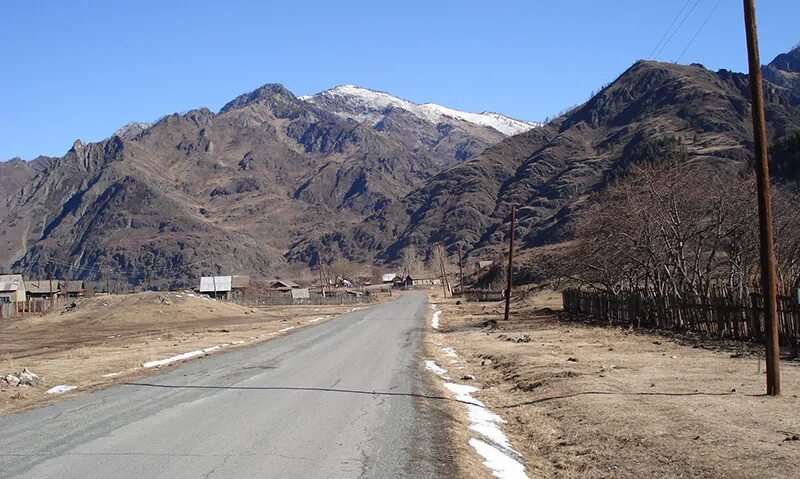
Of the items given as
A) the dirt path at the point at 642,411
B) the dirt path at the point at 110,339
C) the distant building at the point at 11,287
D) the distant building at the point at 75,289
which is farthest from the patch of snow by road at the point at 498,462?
the distant building at the point at 75,289

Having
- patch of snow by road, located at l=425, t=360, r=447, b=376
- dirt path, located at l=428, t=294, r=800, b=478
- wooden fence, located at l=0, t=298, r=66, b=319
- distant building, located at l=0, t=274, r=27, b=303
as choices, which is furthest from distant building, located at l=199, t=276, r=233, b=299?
dirt path, located at l=428, t=294, r=800, b=478

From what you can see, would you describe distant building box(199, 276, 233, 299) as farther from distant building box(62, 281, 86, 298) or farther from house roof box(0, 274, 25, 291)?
house roof box(0, 274, 25, 291)

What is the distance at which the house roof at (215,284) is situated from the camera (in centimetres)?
12644

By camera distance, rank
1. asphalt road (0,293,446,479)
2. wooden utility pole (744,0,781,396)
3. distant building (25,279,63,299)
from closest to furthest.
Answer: asphalt road (0,293,446,479), wooden utility pole (744,0,781,396), distant building (25,279,63,299)

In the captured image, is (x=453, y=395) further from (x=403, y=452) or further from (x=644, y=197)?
(x=644, y=197)

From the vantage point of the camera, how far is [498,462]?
9773mm

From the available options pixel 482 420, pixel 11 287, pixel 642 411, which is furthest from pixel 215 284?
pixel 642 411

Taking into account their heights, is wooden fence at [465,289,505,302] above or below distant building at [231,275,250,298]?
below

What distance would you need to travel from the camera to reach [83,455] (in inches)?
361

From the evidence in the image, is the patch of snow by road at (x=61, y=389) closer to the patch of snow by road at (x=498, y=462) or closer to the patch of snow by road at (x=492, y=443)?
the patch of snow by road at (x=492, y=443)

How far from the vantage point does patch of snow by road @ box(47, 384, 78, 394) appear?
1673 centimetres

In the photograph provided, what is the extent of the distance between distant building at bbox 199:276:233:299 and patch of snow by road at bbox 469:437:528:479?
119m

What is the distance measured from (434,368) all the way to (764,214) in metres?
11.7

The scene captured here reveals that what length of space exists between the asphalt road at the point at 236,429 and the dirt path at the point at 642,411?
1486 mm
